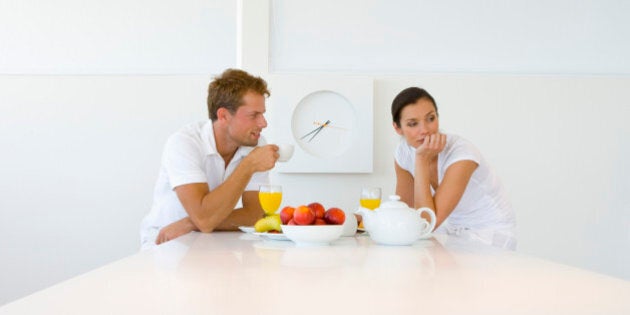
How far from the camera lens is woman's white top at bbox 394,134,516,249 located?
2.78 meters

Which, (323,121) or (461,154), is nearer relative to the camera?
(461,154)

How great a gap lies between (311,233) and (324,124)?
85.7 inches

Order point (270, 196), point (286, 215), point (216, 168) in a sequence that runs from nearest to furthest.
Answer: point (286, 215), point (270, 196), point (216, 168)

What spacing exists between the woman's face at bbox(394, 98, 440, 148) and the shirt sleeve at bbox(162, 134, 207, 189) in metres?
0.84

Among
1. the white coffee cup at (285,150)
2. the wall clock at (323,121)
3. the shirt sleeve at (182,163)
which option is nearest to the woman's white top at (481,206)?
the white coffee cup at (285,150)

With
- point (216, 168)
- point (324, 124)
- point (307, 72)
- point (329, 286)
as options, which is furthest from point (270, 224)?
point (307, 72)

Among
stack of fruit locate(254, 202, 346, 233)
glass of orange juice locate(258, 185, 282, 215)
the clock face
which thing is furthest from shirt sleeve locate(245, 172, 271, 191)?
the clock face

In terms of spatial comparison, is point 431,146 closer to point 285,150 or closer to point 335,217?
point 285,150

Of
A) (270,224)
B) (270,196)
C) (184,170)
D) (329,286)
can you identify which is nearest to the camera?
(329,286)

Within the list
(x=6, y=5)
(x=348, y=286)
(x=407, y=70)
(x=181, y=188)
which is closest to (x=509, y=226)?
(x=181, y=188)

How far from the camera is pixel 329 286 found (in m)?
1.20

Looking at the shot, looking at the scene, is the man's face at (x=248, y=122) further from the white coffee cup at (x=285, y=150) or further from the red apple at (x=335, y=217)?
the red apple at (x=335, y=217)

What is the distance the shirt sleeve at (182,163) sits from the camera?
2.65 meters

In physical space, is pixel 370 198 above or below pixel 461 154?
below
